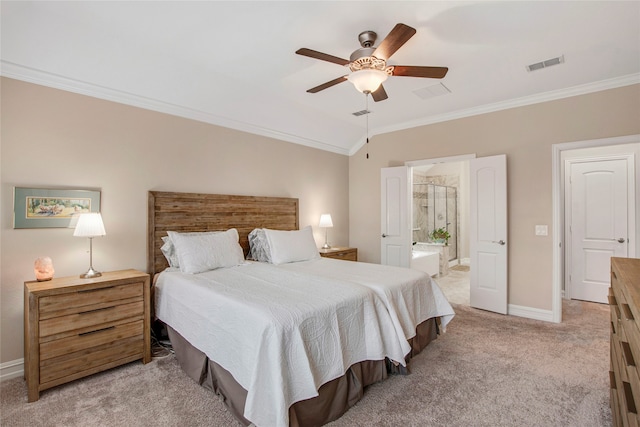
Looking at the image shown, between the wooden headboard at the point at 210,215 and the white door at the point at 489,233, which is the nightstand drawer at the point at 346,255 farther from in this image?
the white door at the point at 489,233

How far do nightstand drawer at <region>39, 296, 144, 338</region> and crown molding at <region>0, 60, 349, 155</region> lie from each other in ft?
6.24

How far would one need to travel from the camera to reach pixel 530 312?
3830mm

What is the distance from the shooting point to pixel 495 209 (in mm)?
3982

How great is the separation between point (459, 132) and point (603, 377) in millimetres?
3063

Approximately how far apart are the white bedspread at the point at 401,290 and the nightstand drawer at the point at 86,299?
1457 millimetres

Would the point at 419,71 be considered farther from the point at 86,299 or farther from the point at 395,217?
the point at 86,299

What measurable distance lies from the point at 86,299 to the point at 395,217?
3.96m

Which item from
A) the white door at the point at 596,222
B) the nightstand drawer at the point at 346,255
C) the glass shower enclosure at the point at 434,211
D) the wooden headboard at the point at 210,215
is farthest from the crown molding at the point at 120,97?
the white door at the point at 596,222

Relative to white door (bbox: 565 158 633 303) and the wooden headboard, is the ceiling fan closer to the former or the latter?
the wooden headboard

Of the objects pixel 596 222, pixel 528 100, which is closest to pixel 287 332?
pixel 528 100

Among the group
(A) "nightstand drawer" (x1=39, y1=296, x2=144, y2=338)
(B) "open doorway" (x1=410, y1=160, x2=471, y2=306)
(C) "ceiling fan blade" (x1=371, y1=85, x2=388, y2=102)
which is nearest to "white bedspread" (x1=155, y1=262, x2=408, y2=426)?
(A) "nightstand drawer" (x1=39, y1=296, x2=144, y2=338)

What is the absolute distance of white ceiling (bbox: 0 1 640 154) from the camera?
2154 millimetres

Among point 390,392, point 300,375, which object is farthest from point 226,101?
point 390,392

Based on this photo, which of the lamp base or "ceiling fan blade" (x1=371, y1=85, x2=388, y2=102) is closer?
the lamp base
